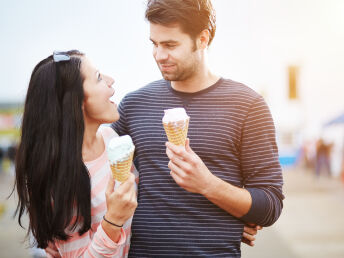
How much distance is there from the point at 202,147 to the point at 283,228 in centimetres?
784

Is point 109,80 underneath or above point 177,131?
above

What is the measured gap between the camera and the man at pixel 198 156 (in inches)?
90.1

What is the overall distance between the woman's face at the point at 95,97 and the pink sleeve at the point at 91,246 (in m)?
0.60

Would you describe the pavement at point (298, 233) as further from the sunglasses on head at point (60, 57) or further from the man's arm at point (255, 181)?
the man's arm at point (255, 181)

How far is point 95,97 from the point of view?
90.3 inches

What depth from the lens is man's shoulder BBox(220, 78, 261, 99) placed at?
7.79ft

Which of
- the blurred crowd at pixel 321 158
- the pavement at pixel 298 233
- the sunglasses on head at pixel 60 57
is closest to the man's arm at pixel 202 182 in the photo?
the sunglasses on head at pixel 60 57

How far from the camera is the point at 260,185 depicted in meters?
2.28

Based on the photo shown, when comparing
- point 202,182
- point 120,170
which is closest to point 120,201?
point 120,170

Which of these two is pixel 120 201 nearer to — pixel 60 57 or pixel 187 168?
pixel 187 168

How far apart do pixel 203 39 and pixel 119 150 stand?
93 cm

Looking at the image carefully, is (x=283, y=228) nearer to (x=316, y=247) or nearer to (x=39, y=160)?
(x=316, y=247)

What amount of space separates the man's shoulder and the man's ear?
246 mm

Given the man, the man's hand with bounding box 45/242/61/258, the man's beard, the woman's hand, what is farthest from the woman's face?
the man's hand with bounding box 45/242/61/258
